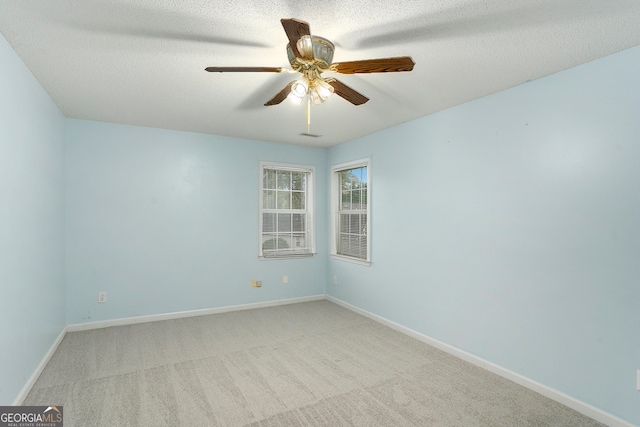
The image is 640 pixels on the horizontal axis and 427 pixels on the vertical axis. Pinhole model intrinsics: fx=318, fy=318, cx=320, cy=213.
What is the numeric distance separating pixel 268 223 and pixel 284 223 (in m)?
0.27

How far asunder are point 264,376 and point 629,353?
2557mm

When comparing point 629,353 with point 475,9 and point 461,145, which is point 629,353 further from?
point 475,9

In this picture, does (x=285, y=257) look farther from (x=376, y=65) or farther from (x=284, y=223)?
(x=376, y=65)

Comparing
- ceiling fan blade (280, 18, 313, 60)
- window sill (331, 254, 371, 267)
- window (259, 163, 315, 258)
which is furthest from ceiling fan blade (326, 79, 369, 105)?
window (259, 163, 315, 258)

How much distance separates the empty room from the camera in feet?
6.31

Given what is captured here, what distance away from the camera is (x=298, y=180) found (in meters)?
5.11

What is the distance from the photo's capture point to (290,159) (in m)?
4.93

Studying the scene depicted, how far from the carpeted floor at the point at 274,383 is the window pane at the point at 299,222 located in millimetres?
1787

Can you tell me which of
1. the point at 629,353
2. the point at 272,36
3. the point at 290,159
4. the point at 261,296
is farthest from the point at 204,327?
the point at 629,353

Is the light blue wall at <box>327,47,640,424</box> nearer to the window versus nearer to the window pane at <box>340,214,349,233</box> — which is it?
the window pane at <box>340,214,349,233</box>

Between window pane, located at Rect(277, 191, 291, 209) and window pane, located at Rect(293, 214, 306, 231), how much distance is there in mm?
211

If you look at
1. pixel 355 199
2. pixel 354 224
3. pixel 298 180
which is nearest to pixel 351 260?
pixel 354 224

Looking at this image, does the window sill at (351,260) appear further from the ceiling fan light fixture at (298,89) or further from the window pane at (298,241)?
the ceiling fan light fixture at (298,89)

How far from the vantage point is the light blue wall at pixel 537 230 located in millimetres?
2066
